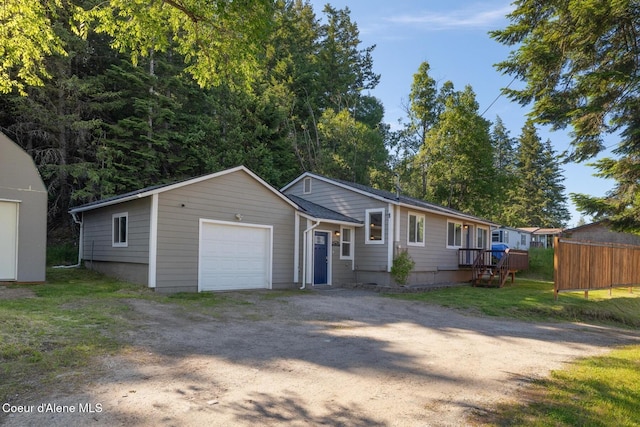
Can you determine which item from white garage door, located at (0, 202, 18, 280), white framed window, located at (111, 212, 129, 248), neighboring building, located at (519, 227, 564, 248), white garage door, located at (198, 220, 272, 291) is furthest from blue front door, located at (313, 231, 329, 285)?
neighboring building, located at (519, 227, 564, 248)

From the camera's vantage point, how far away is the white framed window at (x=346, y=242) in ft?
51.7

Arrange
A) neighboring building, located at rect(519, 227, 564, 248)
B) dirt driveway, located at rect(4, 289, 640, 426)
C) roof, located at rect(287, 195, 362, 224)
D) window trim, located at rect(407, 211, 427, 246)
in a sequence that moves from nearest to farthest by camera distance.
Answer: dirt driveway, located at rect(4, 289, 640, 426)
roof, located at rect(287, 195, 362, 224)
window trim, located at rect(407, 211, 427, 246)
neighboring building, located at rect(519, 227, 564, 248)

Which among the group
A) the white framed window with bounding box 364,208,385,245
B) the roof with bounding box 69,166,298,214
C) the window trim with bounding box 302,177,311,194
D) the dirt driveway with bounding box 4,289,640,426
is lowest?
the dirt driveway with bounding box 4,289,640,426

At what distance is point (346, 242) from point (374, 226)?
1.29m

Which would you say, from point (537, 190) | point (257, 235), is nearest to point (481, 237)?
point (257, 235)

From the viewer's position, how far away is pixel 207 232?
40.0ft

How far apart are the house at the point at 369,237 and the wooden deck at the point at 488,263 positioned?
832 mm

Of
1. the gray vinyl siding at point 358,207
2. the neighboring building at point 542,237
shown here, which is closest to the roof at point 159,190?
the gray vinyl siding at point 358,207

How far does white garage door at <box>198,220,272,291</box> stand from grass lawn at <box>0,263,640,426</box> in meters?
1.11

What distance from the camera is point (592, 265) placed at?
13.6 metres

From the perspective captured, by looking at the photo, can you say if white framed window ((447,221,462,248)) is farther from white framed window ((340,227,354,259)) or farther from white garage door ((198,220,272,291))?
white garage door ((198,220,272,291))

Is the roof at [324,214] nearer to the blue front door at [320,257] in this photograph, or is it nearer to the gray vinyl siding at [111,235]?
the blue front door at [320,257]

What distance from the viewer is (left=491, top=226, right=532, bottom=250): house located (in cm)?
3706

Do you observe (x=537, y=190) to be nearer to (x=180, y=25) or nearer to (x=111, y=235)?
(x=111, y=235)
